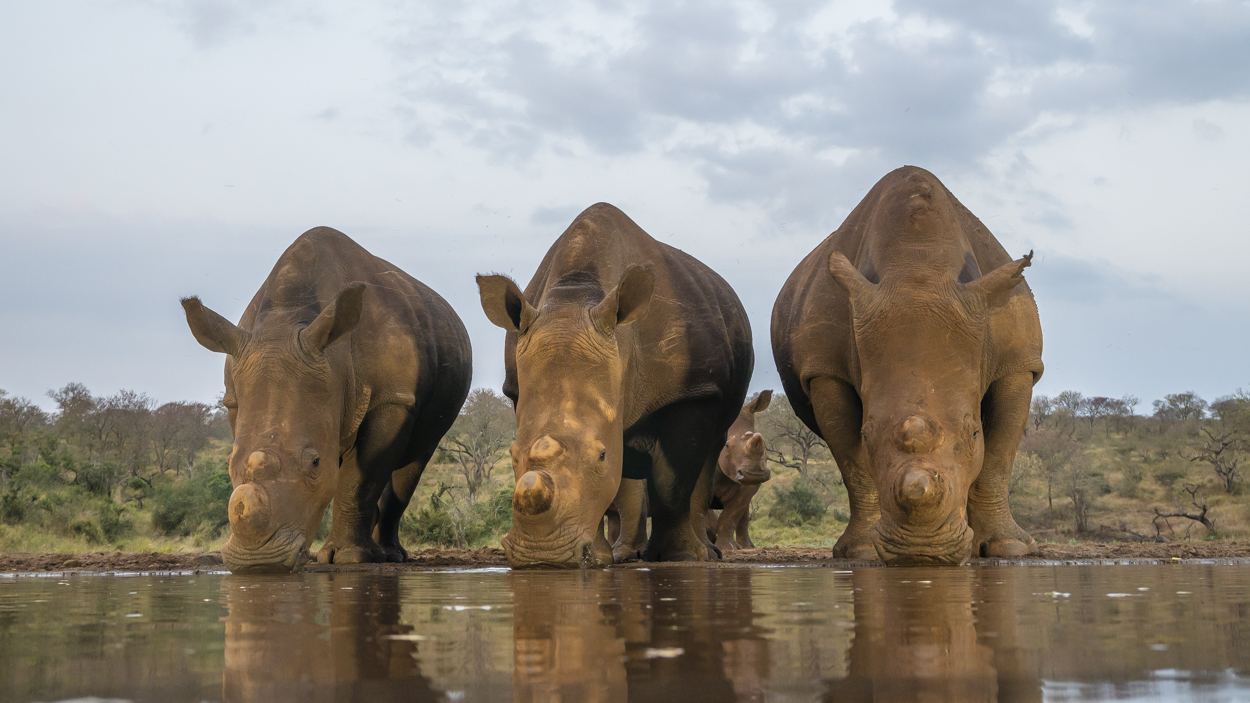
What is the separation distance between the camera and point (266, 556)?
6.69 metres

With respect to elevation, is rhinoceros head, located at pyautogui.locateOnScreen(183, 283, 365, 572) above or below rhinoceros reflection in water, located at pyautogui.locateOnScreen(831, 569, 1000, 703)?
above

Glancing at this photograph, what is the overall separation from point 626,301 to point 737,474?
6.43 metres

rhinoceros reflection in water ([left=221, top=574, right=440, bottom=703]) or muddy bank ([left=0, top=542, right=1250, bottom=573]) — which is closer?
rhinoceros reflection in water ([left=221, top=574, right=440, bottom=703])

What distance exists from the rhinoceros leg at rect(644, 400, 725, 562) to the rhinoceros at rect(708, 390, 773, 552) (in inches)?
168

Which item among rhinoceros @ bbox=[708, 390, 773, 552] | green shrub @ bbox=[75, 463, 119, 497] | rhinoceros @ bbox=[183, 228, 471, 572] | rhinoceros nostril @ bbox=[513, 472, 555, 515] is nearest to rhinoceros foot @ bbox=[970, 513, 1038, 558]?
rhinoceros nostril @ bbox=[513, 472, 555, 515]

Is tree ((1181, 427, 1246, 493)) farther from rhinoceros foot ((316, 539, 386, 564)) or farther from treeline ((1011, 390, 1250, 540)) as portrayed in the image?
rhinoceros foot ((316, 539, 386, 564))

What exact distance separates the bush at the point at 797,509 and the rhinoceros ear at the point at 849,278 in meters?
16.1

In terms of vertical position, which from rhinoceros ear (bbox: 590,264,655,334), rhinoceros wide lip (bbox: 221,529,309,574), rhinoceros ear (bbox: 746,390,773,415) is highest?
rhinoceros ear (bbox: 590,264,655,334)

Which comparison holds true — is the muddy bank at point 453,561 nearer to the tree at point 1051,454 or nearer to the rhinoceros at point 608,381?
the rhinoceros at point 608,381

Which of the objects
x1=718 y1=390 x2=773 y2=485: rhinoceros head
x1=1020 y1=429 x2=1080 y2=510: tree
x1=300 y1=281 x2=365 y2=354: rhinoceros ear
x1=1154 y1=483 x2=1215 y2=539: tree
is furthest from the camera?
x1=1020 y1=429 x2=1080 y2=510: tree

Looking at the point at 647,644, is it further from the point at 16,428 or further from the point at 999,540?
the point at 16,428

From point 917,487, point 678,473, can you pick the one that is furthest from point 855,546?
point 917,487

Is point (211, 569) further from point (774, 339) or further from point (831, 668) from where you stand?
point (831, 668)

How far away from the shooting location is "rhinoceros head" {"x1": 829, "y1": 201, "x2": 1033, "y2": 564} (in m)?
6.20
